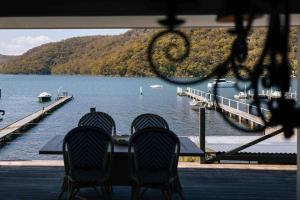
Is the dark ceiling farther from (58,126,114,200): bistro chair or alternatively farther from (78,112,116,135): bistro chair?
(78,112,116,135): bistro chair

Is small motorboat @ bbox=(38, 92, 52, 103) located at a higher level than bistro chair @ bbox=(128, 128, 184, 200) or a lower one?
lower

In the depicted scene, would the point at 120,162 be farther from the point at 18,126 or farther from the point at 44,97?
the point at 44,97

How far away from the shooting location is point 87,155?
4.10 m

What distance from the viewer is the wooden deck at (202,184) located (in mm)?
4980

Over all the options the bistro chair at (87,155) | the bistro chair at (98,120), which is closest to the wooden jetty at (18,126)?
the bistro chair at (98,120)

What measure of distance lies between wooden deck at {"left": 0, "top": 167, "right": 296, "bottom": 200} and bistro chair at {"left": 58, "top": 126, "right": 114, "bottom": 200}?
0.84m

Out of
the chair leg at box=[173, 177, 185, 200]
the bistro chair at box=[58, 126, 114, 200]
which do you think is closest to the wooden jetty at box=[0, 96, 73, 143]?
the chair leg at box=[173, 177, 185, 200]

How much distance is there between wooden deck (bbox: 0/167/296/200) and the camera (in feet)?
16.3

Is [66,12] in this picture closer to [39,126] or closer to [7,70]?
[39,126]

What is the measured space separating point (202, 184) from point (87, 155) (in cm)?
183

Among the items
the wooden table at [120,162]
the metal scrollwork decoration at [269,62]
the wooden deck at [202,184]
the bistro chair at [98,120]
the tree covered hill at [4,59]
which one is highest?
the tree covered hill at [4,59]

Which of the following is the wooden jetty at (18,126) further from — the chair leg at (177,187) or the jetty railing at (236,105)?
the chair leg at (177,187)

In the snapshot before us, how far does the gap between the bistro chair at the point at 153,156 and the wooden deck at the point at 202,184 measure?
89 cm

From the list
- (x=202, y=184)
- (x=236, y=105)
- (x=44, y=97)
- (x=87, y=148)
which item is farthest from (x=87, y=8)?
(x=44, y=97)
